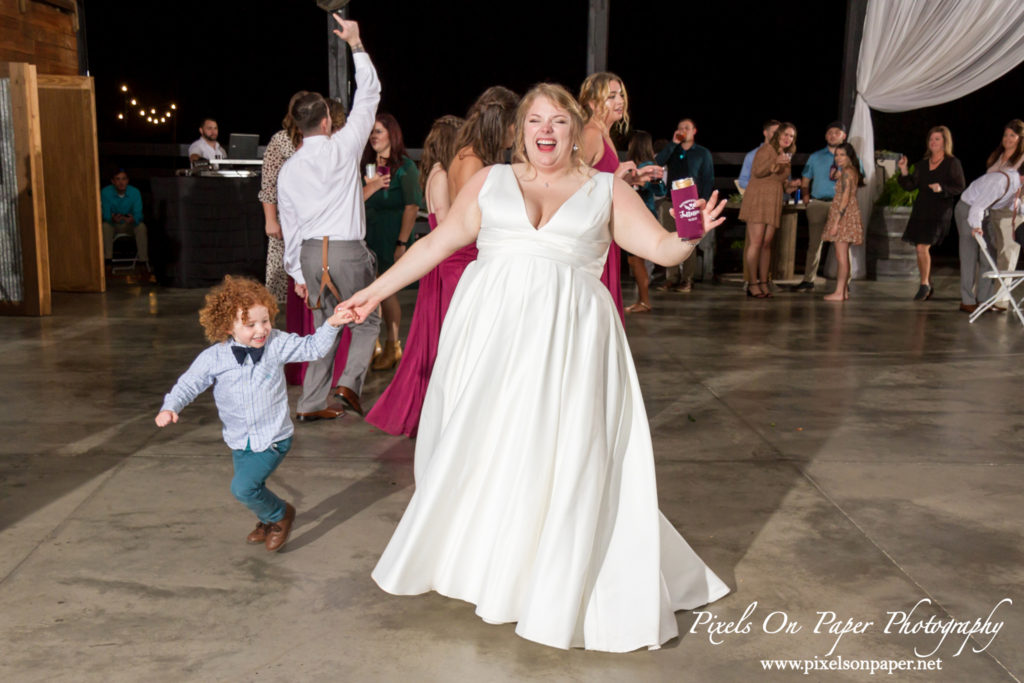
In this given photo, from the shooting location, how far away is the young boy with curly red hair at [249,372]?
3.08 meters

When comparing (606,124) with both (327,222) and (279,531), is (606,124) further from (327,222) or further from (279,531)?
(279,531)

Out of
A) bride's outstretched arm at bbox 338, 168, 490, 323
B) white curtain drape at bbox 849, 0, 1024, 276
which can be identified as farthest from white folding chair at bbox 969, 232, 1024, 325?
bride's outstretched arm at bbox 338, 168, 490, 323

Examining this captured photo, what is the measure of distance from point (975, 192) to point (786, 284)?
9.39 feet

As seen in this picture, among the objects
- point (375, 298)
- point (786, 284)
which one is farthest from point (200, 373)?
point (786, 284)

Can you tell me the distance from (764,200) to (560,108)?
302 inches

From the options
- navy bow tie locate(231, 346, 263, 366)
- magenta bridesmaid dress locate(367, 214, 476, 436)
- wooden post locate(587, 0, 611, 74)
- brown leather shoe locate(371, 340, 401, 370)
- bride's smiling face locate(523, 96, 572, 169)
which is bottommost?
brown leather shoe locate(371, 340, 401, 370)

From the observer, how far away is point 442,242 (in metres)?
3.03

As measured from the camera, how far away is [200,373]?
3.12 metres

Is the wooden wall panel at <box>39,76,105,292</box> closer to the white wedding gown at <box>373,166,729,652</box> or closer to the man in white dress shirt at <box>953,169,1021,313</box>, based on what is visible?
the white wedding gown at <box>373,166,729,652</box>

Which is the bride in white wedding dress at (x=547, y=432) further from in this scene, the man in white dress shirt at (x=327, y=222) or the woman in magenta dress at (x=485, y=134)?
the man in white dress shirt at (x=327, y=222)

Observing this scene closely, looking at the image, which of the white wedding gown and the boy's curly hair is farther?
the boy's curly hair

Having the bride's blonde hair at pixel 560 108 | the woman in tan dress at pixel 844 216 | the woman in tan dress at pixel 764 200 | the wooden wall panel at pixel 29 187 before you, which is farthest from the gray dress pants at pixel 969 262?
the wooden wall panel at pixel 29 187

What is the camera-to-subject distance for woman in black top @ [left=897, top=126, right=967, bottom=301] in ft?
31.0

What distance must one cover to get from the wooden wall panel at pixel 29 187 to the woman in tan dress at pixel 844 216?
7.36 meters
